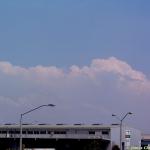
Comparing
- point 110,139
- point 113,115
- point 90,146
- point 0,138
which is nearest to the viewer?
point 113,115

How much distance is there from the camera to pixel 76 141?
145m

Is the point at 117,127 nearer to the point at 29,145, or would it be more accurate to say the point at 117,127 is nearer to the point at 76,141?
the point at 76,141

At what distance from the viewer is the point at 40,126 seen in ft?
482

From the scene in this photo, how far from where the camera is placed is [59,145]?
148 metres

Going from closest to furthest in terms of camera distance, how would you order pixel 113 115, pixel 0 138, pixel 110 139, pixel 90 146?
1. pixel 113 115
2. pixel 90 146
3. pixel 110 139
4. pixel 0 138

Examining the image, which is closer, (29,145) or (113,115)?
(113,115)

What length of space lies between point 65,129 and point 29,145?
35.7 feet

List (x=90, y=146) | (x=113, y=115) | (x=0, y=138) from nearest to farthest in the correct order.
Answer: (x=113, y=115)
(x=90, y=146)
(x=0, y=138)

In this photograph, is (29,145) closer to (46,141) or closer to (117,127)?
(46,141)

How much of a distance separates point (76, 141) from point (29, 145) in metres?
12.9

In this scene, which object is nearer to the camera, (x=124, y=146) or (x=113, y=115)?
(x=113, y=115)

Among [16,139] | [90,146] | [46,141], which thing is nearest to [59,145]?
[46,141]

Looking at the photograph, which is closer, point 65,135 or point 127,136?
point 65,135

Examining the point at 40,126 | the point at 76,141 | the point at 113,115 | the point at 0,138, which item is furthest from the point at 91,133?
the point at 113,115
